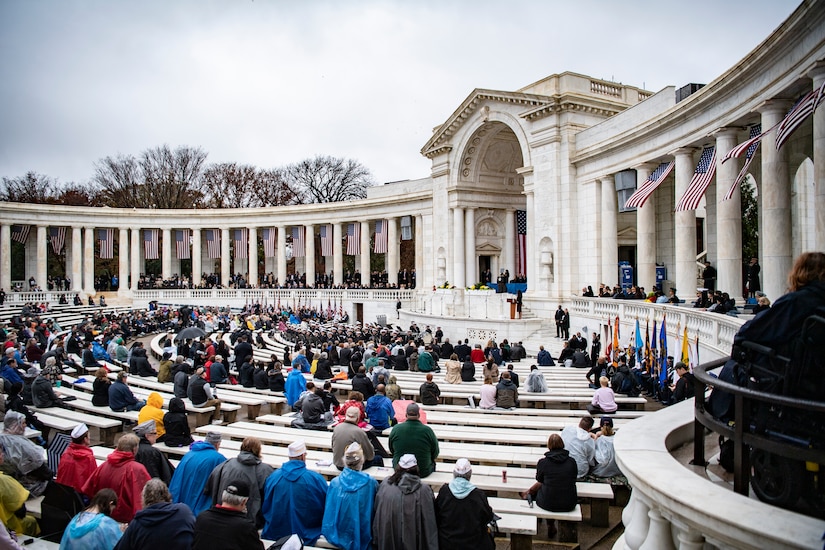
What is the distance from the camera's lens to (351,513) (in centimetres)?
657

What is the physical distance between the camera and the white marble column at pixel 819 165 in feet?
44.1

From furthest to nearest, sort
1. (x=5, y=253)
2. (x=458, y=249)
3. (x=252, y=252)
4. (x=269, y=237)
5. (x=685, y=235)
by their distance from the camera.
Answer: (x=252, y=252) < (x=269, y=237) < (x=5, y=253) < (x=458, y=249) < (x=685, y=235)

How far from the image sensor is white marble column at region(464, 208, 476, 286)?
4028 centimetres

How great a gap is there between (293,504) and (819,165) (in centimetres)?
1433

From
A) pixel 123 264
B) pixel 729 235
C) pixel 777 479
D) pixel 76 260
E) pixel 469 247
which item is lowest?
pixel 777 479

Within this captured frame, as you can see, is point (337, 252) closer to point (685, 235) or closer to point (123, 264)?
point (123, 264)

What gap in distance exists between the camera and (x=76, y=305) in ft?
146

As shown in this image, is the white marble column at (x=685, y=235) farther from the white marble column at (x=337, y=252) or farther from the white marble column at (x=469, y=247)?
the white marble column at (x=337, y=252)

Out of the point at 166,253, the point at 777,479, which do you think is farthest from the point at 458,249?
the point at 777,479

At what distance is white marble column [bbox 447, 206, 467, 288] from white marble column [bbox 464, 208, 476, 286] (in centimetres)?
29

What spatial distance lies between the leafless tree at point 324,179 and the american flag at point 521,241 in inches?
1283

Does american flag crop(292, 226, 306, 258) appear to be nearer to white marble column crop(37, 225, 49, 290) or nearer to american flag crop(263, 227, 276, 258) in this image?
american flag crop(263, 227, 276, 258)

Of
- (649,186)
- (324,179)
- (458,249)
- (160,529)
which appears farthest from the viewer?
(324,179)

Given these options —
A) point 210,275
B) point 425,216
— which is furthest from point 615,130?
point 210,275
